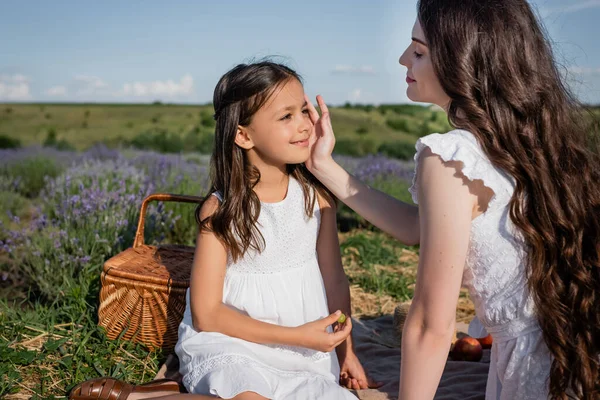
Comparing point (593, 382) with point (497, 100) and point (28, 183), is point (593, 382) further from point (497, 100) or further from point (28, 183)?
point (28, 183)

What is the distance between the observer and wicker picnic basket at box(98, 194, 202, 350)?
125 inches

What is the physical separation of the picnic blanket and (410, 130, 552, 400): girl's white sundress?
2.38 ft

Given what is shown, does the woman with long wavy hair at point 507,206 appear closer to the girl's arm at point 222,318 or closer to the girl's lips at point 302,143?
the girl's arm at point 222,318

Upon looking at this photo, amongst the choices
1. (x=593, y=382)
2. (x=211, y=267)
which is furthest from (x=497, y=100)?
(x=211, y=267)

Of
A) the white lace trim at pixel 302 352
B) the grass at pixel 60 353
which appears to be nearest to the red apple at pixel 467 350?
the white lace trim at pixel 302 352

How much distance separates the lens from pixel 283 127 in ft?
8.63

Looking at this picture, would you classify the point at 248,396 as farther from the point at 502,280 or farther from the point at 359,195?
the point at 502,280

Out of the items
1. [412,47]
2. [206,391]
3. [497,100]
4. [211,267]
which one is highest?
[412,47]

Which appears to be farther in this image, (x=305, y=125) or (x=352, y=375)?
(x=352, y=375)

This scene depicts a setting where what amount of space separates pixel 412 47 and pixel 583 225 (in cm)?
90

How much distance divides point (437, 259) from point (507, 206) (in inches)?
12.9

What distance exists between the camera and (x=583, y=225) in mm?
2176

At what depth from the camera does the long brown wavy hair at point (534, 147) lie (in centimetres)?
208

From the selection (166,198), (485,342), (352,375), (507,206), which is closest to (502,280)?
(507,206)
